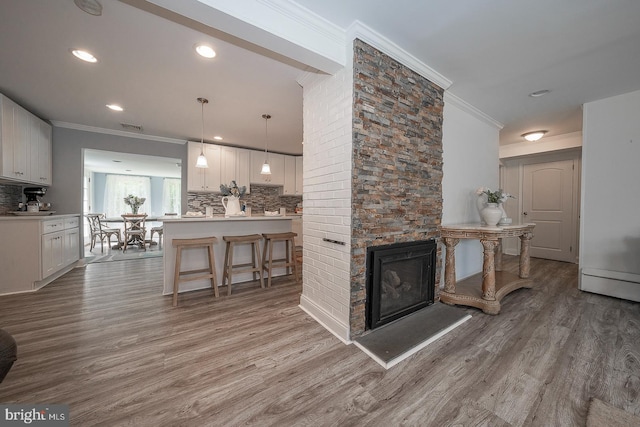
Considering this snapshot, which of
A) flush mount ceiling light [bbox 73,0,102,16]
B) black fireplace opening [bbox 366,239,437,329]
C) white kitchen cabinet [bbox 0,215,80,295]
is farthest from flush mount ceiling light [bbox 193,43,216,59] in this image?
white kitchen cabinet [bbox 0,215,80,295]

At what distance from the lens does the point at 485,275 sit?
8.38ft

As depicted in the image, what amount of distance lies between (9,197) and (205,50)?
4.23m

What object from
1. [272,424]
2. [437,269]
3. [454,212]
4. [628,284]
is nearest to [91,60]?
[272,424]

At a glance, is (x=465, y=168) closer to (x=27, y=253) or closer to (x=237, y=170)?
(x=237, y=170)

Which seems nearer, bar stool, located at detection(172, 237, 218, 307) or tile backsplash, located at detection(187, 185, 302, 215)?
bar stool, located at detection(172, 237, 218, 307)

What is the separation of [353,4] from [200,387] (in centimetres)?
280

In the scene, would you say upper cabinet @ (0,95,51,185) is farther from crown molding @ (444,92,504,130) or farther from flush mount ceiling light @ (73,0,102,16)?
crown molding @ (444,92,504,130)

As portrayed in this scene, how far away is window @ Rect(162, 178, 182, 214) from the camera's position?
9992 millimetres

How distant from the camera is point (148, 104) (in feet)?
10.7

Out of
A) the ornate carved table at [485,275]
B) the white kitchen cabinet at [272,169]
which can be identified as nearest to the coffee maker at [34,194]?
the white kitchen cabinet at [272,169]

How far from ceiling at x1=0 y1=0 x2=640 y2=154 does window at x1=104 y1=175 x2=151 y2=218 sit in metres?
6.61

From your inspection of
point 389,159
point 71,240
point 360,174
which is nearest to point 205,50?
point 360,174

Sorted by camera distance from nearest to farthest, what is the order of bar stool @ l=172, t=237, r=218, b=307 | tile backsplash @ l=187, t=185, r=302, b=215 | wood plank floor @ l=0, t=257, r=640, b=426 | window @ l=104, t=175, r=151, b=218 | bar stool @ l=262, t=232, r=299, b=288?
wood plank floor @ l=0, t=257, r=640, b=426
bar stool @ l=172, t=237, r=218, b=307
bar stool @ l=262, t=232, r=299, b=288
tile backsplash @ l=187, t=185, r=302, b=215
window @ l=104, t=175, r=151, b=218

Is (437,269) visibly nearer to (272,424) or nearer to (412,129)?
(412,129)
